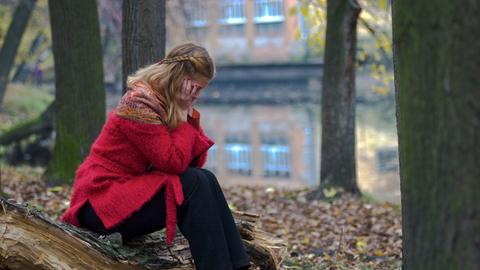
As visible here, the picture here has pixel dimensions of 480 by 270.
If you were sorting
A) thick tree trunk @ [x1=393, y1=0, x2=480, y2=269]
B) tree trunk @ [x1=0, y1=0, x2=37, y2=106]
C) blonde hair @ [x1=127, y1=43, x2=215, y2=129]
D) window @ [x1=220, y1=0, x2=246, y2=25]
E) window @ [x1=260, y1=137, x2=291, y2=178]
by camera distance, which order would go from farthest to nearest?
window @ [x1=220, y1=0, x2=246, y2=25] → window @ [x1=260, y1=137, x2=291, y2=178] → tree trunk @ [x1=0, y1=0, x2=37, y2=106] → blonde hair @ [x1=127, y1=43, x2=215, y2=129] → thick tree trunk @ [x1=393, y1=0, x2=480, y2=269]

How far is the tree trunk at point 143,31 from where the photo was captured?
6.10m

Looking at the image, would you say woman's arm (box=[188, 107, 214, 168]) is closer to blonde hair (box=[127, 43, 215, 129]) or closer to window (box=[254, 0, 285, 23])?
blonde hair (box=[127, 43, 215, 129])

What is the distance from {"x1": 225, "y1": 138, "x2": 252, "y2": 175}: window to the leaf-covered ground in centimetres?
818

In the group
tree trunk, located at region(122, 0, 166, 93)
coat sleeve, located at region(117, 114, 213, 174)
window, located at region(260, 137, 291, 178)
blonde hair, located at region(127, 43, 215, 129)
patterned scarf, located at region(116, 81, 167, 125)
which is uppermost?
tree trunk, located at region(122, 0, 166, 93)

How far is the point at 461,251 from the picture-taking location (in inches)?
108

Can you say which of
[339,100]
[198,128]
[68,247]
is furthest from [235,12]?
[68,247]

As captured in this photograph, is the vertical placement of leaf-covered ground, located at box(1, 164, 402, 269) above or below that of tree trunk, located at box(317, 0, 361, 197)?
below

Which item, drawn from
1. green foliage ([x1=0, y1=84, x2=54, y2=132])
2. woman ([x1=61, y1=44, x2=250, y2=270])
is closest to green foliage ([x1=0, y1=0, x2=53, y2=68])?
green foliage ([x1=0, y1=84, x2=54, y2=132])

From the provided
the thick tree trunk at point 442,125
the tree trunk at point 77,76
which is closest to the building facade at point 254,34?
the tree trunk at point 77,76

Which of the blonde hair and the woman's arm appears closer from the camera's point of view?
the blonde hair

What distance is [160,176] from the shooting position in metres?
4.05

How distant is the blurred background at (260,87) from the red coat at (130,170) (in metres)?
6.88

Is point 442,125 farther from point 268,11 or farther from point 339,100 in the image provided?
point 268,11

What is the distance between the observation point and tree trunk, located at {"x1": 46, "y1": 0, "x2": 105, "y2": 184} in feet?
26.9
